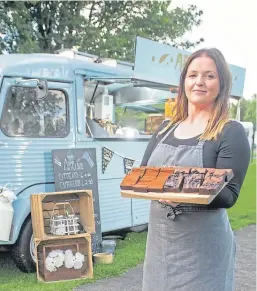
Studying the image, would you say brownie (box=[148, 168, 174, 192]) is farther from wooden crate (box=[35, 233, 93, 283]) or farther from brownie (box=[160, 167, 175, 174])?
wooden crate (box=[35, 233, 93, 283])

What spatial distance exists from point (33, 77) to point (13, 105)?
408 millimetres

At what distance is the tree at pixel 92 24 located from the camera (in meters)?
14.7

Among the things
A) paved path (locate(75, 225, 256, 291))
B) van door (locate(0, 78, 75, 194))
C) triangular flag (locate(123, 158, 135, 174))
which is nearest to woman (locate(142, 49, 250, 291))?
paved path (locate(75, 225, 256, 291))

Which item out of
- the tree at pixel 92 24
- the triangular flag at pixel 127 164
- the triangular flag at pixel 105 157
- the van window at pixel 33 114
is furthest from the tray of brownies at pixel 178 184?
the tree at pixel 92 24

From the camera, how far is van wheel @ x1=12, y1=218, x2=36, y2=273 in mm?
5297

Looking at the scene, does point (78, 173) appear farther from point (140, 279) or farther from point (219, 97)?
point (219, 97)

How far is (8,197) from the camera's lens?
4.97 m

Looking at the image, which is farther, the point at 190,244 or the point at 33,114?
the point at 33,114

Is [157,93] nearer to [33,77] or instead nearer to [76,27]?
[33,77]

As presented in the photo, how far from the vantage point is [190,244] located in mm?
2012

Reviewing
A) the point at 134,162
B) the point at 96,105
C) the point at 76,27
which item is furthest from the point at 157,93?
the point at 76,27

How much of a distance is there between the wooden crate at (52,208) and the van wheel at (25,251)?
20 cm

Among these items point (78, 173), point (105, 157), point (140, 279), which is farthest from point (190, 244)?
point (105, 157)

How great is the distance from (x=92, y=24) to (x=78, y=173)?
537 inches
